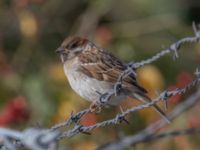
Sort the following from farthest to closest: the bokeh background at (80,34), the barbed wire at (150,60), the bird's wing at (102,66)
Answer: the bokeh background at (80,34) < the bird's wing at (102,66) < the barbed wire at (150,60)

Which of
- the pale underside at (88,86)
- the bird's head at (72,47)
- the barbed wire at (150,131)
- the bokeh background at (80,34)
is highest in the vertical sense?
the bokeh background at (80,34)

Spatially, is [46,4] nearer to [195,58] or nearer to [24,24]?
[24,24]

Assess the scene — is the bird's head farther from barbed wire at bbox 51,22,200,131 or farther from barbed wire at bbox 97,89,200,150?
barbed wire at bbox 97,89,200,150

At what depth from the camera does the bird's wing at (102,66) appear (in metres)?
5.99

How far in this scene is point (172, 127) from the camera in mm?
7199

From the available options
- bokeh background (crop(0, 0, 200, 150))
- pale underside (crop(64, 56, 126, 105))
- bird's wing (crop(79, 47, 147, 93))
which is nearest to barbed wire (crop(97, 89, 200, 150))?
pale underside (crop(64, 56, 126, 105))

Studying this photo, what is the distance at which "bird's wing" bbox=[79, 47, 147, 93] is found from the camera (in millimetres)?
5992

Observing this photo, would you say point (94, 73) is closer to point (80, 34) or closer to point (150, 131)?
point (150, 131)

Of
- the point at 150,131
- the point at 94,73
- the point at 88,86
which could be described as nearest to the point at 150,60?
the point at 150,131

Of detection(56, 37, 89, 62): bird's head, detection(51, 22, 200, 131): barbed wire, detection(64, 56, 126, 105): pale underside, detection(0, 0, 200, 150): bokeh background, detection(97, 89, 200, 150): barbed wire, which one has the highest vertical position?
detection(0, 0, 200, 150): bokeh background

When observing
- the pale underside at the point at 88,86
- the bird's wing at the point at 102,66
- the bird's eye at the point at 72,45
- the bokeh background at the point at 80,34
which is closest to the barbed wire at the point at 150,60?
the pale underside at the point at 88,86

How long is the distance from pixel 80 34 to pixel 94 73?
4.10m

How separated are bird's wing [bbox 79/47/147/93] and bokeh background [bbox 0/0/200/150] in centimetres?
142

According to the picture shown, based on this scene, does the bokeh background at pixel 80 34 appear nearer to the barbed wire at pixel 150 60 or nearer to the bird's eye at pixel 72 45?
the bird's eye at pixel 72 45
